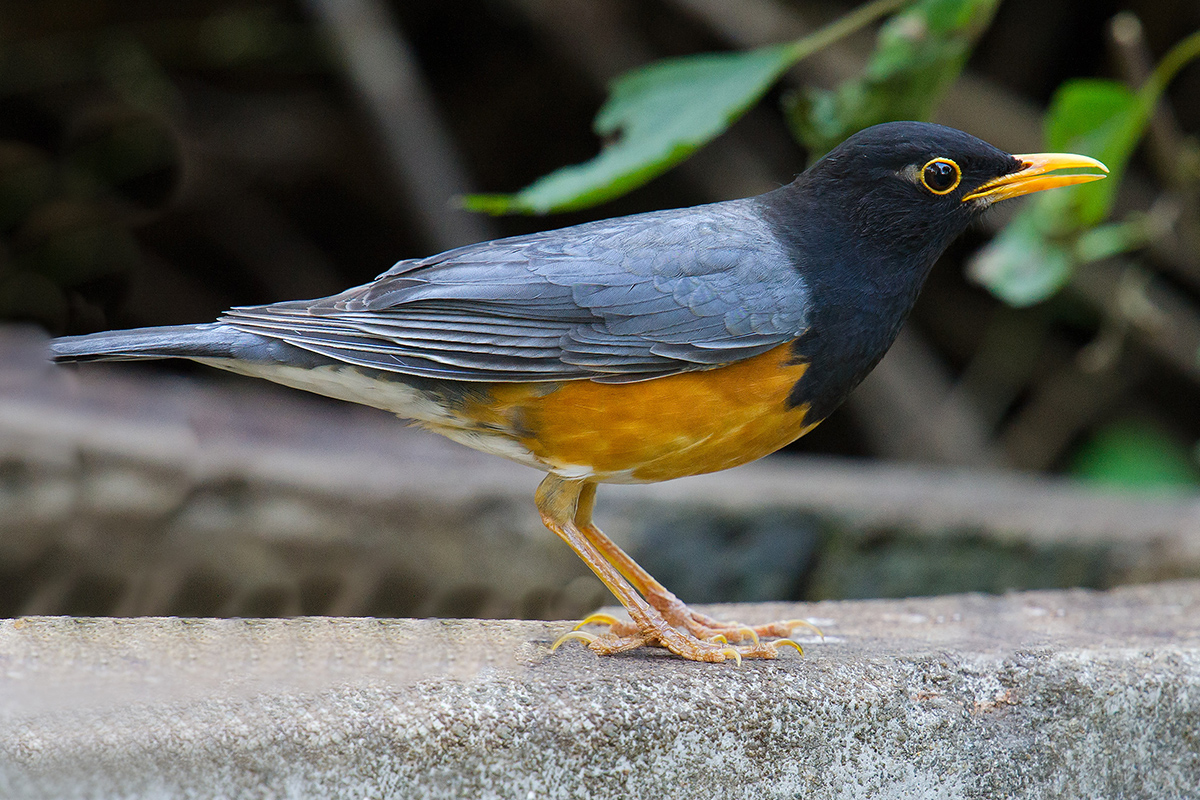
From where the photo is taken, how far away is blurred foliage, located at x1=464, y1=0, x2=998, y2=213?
12.0 ft

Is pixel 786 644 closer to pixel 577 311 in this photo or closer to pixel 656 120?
pixel 577 311

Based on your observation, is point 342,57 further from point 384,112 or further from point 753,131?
point 753,131

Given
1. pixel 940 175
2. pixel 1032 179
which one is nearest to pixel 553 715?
pixel 940 175

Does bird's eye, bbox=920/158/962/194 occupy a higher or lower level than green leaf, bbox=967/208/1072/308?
higher

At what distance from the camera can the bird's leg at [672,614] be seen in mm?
3225

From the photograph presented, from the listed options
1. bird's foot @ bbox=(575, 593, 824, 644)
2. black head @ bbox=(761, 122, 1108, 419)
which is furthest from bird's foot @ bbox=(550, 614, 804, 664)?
black head @ bbox=(761, 122, 1108, 419)

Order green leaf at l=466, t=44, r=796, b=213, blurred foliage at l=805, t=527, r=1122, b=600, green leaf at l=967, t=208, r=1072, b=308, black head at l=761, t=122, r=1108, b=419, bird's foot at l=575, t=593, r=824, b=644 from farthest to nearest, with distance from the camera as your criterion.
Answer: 1. blurred foliage at l=805, t=527, r=1122, b=600
2. green leaf at l=967, t=208, r=1072, b=308
3. green leaf at l=466, t=44, r=796, b=213
4. bird's foot at l=575, t=593, r=824, b=644
5. black head at l=761, t=122, r=1108, b=419

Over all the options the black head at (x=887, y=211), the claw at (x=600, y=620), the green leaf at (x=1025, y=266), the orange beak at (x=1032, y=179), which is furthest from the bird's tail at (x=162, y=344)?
the green leaf at (x=1025, y=266)

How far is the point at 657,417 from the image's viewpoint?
2.91m

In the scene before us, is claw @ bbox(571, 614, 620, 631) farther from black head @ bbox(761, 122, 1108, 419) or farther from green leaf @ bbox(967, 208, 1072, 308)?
green leaf @ bbox(967, 208, 1072, 308)

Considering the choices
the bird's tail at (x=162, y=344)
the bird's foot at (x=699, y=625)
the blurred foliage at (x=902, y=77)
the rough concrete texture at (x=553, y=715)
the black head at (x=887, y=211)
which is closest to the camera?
the rough concrete texture at (x=553, y=715)

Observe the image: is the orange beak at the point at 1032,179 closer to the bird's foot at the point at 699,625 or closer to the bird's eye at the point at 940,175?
the bird's eye at the point at 940,175

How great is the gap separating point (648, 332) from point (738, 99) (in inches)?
46.0

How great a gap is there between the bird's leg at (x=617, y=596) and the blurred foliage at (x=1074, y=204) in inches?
79.5
